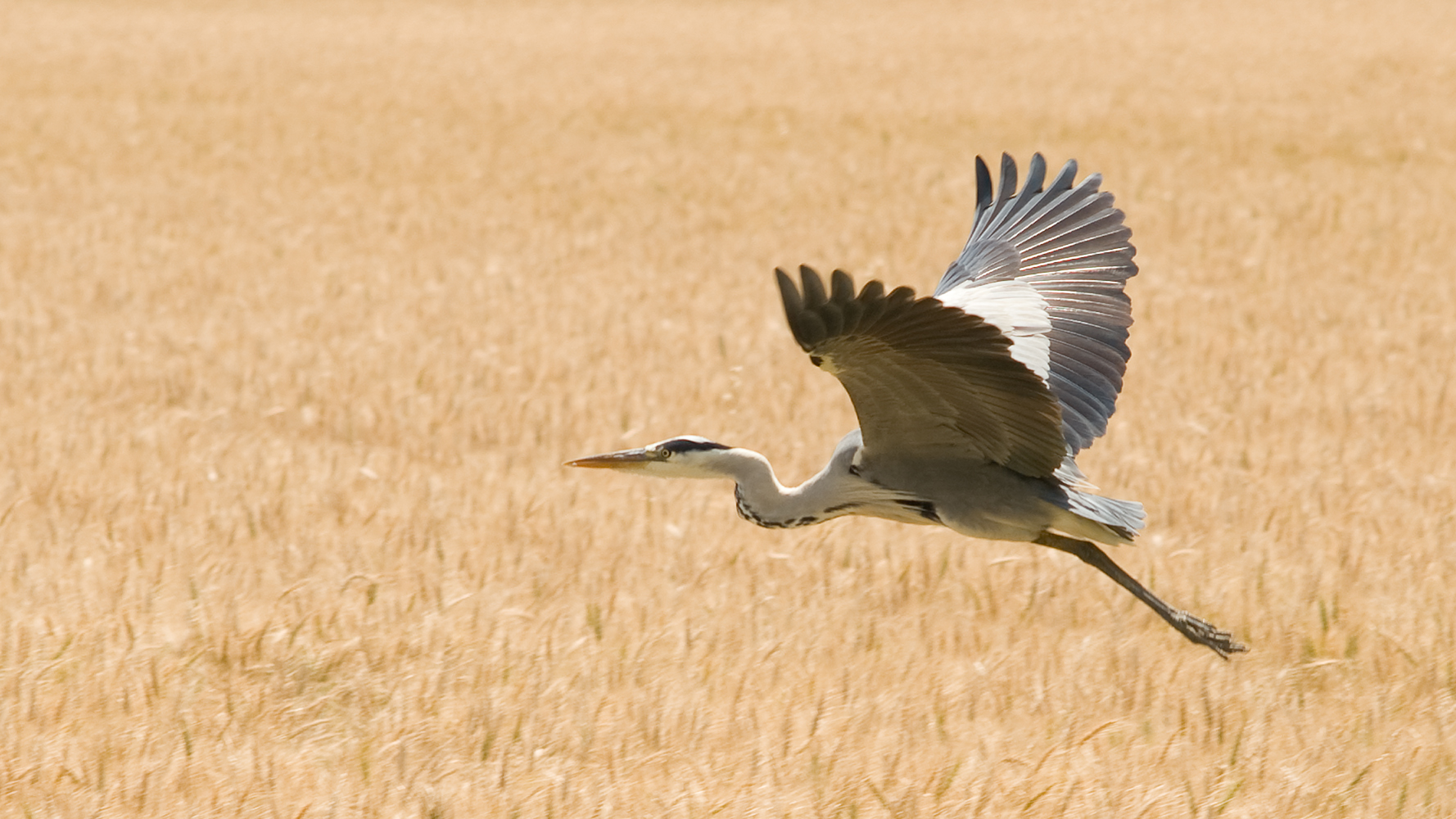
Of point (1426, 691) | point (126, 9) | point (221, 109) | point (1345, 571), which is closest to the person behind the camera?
point (1426, 691)

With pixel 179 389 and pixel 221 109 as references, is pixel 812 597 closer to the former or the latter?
pixel 179 389

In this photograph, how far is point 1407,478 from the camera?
7.37 m

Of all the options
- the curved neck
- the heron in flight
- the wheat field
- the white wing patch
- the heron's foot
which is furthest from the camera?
the white wing patch

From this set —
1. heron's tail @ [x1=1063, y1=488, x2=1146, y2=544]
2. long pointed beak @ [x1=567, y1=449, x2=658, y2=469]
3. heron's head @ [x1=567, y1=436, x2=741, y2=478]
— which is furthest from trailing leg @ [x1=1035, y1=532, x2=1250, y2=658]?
long pointed beak @ [x1=567, y1=449, x2=658, y2=469]

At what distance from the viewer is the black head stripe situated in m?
4.66

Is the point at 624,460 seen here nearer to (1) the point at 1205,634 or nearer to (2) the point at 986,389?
(2) the point at 986,389

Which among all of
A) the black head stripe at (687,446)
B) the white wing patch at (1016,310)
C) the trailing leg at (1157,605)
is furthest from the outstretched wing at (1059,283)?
the black head stripe at (687,446)

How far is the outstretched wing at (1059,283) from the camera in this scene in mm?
5195

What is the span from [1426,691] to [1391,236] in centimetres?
1014

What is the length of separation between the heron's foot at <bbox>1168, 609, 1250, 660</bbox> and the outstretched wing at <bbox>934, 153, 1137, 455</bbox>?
59cm

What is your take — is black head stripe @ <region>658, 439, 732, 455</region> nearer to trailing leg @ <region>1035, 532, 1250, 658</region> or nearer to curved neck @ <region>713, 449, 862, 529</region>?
curved neck @ <region>713, 449, 862, 529</region>

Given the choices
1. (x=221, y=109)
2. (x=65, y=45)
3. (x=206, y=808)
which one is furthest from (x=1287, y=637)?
(x=65, y=45)

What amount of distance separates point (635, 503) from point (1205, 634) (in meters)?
2.65

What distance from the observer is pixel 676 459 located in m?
4.68
